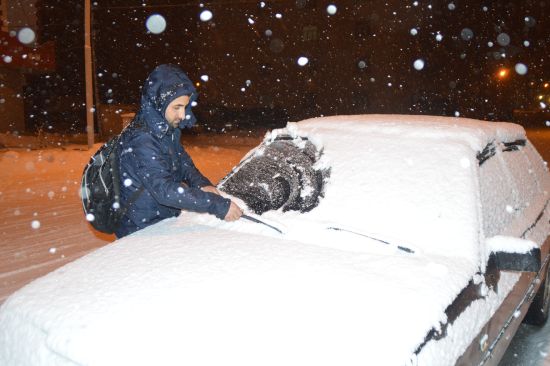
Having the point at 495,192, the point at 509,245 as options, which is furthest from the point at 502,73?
the point at 509,245

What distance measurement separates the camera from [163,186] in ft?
8.32

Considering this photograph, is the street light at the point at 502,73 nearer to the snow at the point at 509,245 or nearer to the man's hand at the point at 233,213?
the snow at the point at 509,245

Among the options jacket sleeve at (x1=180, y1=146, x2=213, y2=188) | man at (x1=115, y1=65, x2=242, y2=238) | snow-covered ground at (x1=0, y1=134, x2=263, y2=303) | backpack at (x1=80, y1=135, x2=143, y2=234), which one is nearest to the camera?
man at (x1=115, y1=65, x2=242, y2=238)

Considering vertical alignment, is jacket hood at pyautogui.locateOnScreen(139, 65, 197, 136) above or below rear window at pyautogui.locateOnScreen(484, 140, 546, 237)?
above

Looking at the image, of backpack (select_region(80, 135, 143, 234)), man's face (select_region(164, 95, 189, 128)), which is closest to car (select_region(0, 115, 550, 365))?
backpack (select_region(80, 135, 143, 234))

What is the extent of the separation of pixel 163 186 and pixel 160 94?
54 cm

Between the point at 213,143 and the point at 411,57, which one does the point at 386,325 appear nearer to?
the point at 213,143

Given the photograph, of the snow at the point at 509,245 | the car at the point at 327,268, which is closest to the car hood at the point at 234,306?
the car at the point at 327,268

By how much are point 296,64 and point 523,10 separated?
59.3ft

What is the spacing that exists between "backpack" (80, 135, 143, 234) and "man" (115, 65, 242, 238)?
39mm

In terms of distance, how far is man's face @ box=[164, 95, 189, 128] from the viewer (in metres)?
2.71

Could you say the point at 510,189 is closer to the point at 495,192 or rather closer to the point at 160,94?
the point at 495,192

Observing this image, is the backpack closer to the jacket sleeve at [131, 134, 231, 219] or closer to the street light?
the jacket sleeve at [131, 134, 231, 219]

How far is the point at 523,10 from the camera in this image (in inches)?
1346
